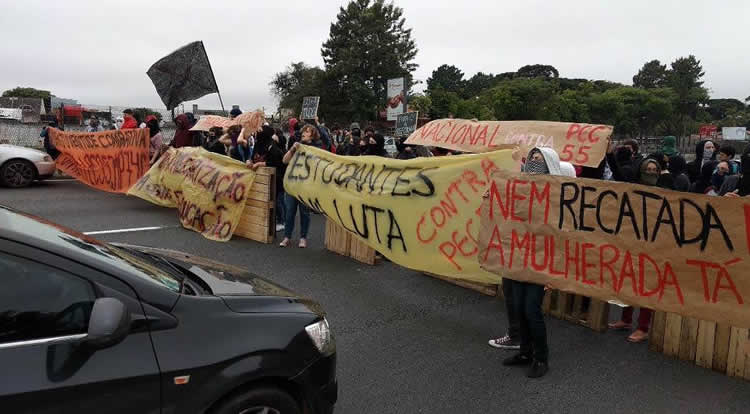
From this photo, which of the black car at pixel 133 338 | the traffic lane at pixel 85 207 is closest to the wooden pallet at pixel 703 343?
the black car at pixel 133 338

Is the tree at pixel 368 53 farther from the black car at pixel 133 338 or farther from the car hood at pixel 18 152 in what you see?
the black car at pixel 133 338

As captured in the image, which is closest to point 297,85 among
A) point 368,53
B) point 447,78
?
point 368,53

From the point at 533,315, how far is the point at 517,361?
44cm

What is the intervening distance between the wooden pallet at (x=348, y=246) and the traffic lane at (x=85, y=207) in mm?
3055

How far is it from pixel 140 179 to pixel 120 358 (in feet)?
28.4

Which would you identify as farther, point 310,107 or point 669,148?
point 310,107

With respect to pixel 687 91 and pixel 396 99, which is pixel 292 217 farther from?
pixel 687 91

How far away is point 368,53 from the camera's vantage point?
6850cm

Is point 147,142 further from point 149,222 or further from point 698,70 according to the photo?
point 698,70

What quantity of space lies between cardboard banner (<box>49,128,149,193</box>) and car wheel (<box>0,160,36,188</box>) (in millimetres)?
841

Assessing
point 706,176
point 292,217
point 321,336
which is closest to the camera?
point 321,336

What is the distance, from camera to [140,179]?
10.1 metres

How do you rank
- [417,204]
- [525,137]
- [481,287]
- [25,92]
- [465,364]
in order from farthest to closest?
[25,92] → [525,137] → [481,287] → [417,204] → [465,364]

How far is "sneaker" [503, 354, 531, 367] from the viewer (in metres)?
4.24
